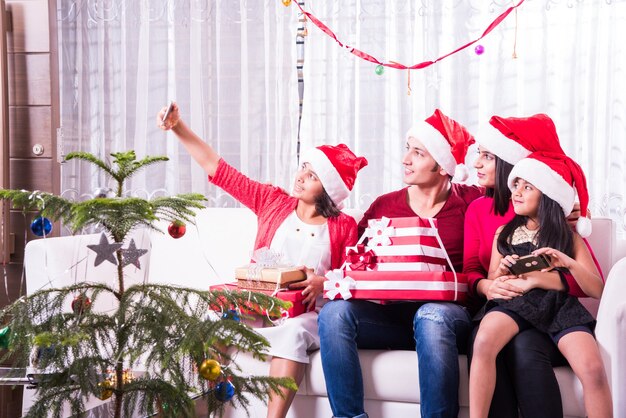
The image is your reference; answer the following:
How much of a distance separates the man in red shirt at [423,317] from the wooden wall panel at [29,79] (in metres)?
1.86

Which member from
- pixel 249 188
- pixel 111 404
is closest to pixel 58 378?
pixel 111 404

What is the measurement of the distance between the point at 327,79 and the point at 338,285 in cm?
140

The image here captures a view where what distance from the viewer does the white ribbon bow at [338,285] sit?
2.27 meters

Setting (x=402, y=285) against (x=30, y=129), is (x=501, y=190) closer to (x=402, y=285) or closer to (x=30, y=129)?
(x=402, y=285)

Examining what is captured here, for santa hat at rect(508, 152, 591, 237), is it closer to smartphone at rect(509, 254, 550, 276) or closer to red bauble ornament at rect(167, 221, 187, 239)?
smartphone at rect(509, 254, 550, 276)

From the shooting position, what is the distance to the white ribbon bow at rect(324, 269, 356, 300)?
7.45 ft

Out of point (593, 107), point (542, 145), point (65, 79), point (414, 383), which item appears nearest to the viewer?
point (414, 383)

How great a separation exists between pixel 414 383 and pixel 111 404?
91cm

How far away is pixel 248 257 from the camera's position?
2.68m

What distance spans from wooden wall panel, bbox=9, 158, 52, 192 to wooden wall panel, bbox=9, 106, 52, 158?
3cm

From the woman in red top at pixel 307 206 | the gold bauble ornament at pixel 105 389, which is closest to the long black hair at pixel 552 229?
→ the woman in red top at pixel 307 206

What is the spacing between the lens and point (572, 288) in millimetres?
2168

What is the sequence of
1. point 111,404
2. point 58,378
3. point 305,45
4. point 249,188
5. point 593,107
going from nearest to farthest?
1. point 58,378
2. point 111,404
3. point 249,188
4. point 593,107
5. point 305,45

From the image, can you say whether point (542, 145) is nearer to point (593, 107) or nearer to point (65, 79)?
point (593, 107)
